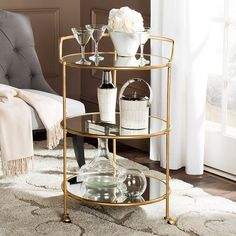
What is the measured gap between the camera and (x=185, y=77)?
387 cm

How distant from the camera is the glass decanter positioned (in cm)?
317

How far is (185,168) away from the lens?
3939 millimetres

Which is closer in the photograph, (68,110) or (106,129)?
(106,129)

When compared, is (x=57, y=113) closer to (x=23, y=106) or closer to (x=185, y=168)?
(x=23, y=106)

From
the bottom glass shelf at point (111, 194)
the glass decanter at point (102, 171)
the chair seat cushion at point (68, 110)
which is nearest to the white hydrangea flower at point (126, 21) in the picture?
the glass decanter at point (102, 171)

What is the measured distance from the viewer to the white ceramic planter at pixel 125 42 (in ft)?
9.71

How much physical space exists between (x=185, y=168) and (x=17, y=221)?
4.02 feet

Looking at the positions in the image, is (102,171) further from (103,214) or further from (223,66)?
(223,66)

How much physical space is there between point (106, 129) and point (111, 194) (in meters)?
0.32

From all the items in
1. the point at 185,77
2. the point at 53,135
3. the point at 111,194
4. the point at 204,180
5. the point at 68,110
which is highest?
the point at 185,77

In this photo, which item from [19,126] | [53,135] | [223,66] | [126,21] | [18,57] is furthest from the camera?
[18,57]

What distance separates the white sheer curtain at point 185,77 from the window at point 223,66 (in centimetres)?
9

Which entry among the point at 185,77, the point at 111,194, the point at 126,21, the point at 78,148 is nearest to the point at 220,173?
the point at 185,77

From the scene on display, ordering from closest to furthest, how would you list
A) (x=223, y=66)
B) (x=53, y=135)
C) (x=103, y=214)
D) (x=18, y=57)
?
(x=103, y=214), (x=53, y=135), (x=223, y=66), (x=18, y=57)
